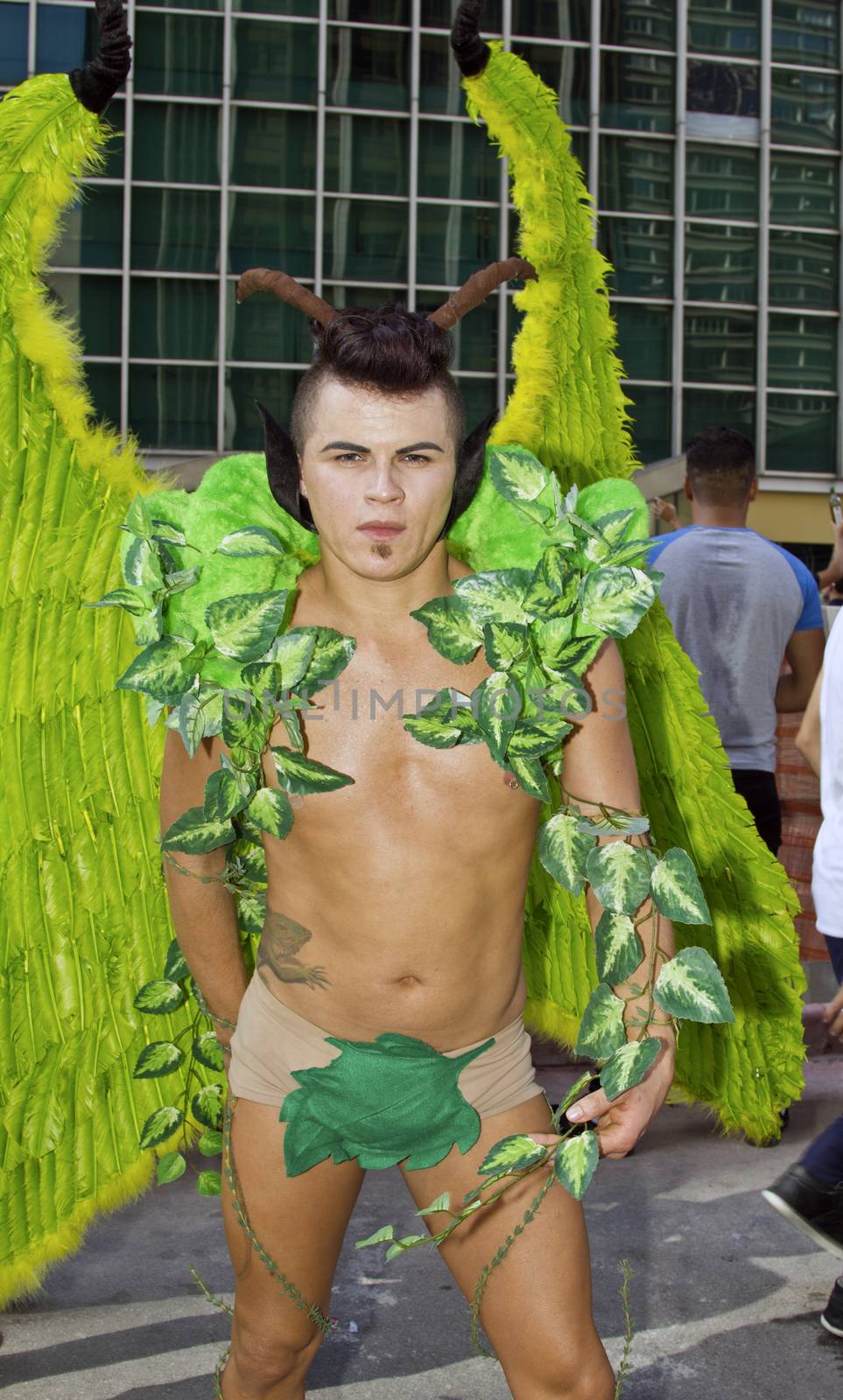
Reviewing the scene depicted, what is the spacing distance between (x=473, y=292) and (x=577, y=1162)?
1231mm

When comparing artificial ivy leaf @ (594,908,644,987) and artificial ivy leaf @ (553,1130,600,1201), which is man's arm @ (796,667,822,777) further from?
artificial ivy leaf @ (553,1130,600,1201)

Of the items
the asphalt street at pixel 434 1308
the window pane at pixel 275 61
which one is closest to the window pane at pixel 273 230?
the window pane at pixel 275 61

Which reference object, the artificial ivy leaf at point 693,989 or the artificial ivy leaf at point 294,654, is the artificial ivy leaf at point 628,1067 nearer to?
the artificial ivy leaf at point 693,989

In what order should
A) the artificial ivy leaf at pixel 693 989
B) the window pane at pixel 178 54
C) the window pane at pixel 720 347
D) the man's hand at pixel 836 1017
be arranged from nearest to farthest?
1. the artificial ivy leaf at pixel 693 989
2. the man's hand at pixel 836 1017
3. the window pane at pixel 178 54
4. the window pane at pixel 720 347

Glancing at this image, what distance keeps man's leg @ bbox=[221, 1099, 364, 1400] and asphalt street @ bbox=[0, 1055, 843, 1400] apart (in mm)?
876

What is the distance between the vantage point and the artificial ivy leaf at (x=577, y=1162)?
1757 mm

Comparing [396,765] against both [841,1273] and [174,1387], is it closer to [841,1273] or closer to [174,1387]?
[174,1387]

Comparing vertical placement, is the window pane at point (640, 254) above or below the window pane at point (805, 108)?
below

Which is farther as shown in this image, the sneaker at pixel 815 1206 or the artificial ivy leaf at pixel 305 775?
the sneaker at pixel 815 1206

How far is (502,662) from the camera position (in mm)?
1919

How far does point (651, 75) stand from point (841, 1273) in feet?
53.5

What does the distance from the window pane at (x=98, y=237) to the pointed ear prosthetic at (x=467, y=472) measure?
15.0 metres

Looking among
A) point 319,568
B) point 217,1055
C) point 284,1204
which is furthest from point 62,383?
point 284,1204

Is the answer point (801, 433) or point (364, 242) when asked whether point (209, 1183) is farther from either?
point (801, 433)
